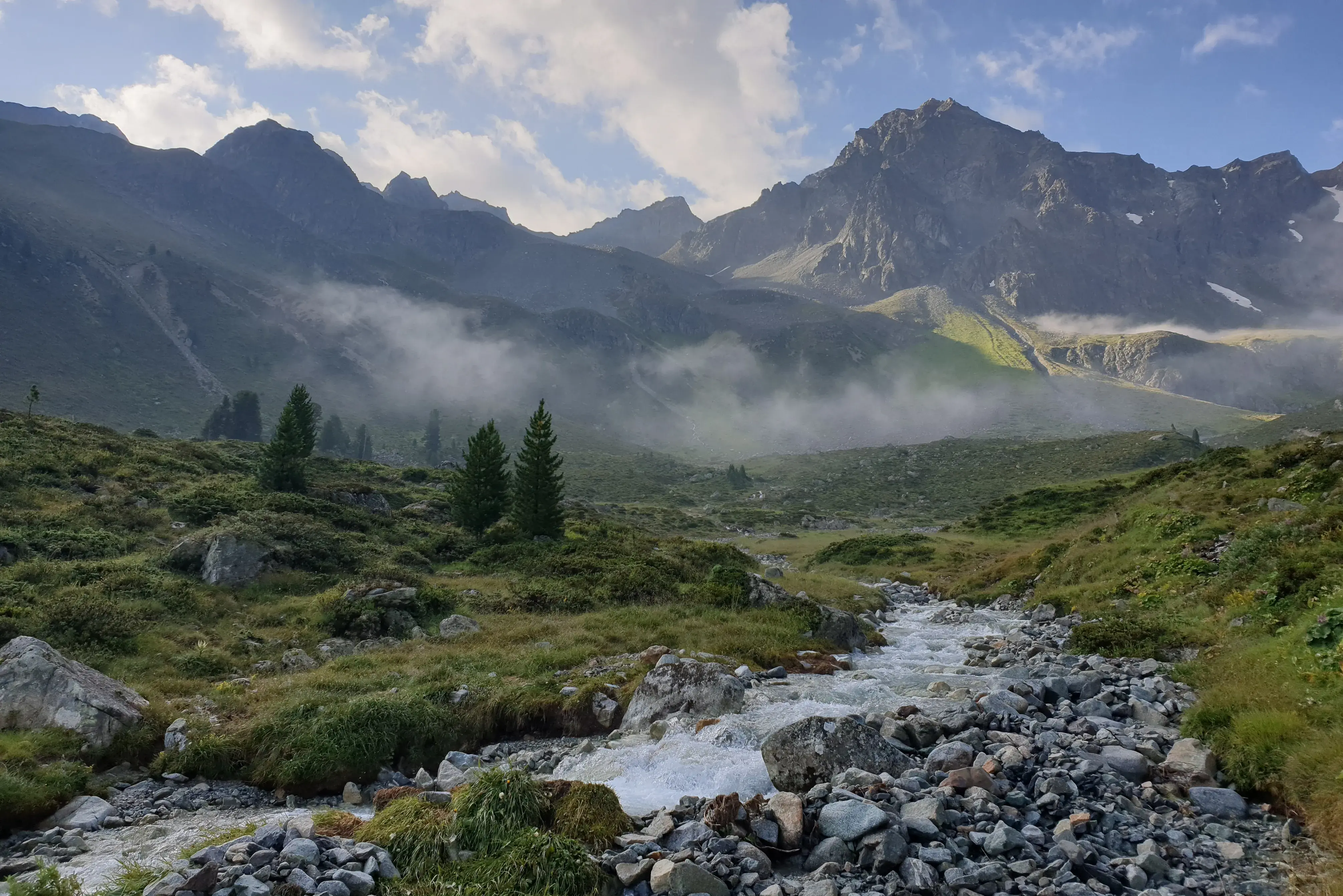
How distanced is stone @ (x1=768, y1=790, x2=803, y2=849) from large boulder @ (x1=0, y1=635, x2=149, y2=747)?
1275 cm

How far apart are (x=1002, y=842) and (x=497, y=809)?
20.2 ft

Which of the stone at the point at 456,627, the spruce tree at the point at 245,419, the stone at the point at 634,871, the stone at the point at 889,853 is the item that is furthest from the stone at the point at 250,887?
the spruce tree at the point at 245,419

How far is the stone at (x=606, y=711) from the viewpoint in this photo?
48.5ft

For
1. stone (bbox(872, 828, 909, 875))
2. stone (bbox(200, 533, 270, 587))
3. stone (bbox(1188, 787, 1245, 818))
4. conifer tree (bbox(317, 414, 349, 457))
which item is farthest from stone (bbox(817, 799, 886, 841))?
conifer tree (bbox(317, 414, 349, 457))

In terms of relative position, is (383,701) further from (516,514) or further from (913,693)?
(516,514)

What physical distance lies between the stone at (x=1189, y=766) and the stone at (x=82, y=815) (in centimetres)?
1642

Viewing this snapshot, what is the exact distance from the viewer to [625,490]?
13738 cm

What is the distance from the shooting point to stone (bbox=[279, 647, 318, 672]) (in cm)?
1797

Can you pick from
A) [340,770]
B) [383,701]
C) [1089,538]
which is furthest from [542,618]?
[1089,538]

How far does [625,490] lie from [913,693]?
4840 inches

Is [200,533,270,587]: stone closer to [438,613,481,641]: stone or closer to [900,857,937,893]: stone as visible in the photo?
[438,613,481,641]: stone

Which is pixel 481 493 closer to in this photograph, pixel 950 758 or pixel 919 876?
pixel 950 758

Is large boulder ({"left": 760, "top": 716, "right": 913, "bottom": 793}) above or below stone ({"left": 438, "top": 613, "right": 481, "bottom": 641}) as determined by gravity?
above

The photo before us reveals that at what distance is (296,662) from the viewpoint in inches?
717
